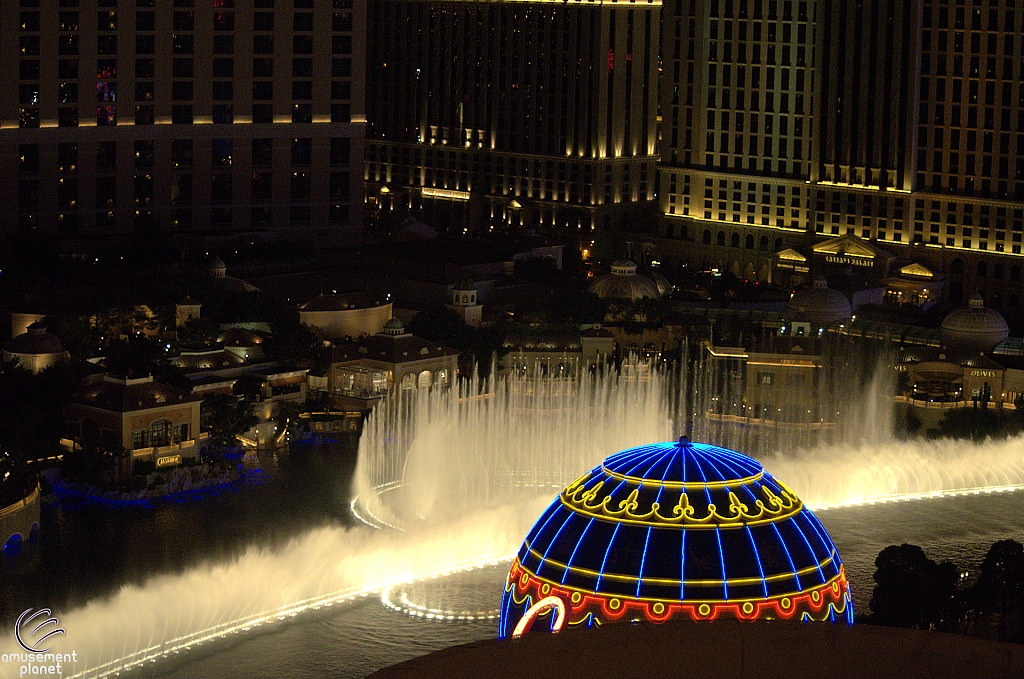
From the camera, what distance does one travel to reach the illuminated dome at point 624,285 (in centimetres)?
6353

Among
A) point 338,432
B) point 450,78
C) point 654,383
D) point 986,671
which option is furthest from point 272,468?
point 450,78

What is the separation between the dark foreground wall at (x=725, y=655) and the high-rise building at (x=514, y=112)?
232ft

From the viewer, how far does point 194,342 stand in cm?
5244

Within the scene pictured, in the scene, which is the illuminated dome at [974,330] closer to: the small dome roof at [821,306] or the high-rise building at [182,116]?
the small dome roof at [821,306]

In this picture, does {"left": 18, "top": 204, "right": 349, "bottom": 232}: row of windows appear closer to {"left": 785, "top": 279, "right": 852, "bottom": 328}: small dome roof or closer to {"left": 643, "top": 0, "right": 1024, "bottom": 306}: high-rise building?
{"left": 643, "top": 0, "right": 1024, "bottom": 306}: high-rise building

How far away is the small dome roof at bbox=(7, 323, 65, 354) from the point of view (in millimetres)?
50531

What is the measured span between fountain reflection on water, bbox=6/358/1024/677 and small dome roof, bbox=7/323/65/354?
962 centimetres

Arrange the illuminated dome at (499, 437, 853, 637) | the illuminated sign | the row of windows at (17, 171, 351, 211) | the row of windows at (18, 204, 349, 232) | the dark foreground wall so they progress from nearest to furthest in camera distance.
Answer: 1. the dark foreground wall
2. the illuminated dome at (499, 437, 853, 637)
3. the row of windows at (17, 171, 351, 211)
4. the row of windows at (18, 204, 349, 232)
5. the illuminated sign

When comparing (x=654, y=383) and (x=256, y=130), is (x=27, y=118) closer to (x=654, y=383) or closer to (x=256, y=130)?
(x=256, y=130)

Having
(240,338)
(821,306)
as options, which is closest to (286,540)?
(240,338)

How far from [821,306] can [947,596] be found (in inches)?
1184

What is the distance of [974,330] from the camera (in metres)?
55.8

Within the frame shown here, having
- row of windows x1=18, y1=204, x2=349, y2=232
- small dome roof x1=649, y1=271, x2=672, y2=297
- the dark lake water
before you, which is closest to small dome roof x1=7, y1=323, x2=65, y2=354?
the dark lake water
